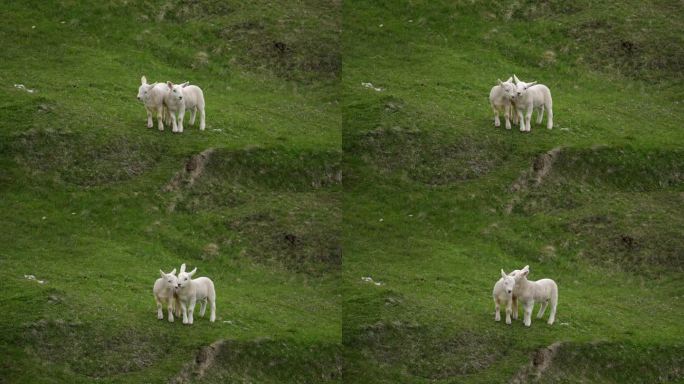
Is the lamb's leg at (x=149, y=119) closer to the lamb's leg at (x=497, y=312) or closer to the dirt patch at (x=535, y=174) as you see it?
the dirt patch at (x=535, y=174)

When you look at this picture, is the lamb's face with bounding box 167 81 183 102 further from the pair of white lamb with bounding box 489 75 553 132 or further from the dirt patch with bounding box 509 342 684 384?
the dirt patch with bounding box 509 342 684 384

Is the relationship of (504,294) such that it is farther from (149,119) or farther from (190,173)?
(149,119)

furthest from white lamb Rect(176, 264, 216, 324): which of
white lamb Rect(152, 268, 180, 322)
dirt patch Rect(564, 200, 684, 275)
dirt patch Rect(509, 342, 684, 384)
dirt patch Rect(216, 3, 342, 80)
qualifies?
dirt patch Rect(216, 3, 342, 80)

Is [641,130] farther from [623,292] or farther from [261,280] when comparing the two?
[261,280]

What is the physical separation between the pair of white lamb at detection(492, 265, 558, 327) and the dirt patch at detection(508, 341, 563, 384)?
1.58 m

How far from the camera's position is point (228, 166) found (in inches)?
2393

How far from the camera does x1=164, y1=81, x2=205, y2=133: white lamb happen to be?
189ft

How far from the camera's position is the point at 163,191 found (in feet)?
193

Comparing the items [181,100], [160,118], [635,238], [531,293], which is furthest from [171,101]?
[635,238]

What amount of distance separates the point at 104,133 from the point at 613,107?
25.8 meters

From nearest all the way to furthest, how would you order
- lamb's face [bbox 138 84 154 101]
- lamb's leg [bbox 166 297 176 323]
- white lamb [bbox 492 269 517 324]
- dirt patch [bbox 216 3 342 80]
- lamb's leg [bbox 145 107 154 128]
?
lamb's leg [bbox 166 297 176 323] → white lamb [bbox 492 269 517 324] → lamb's face [bbox 138 84 154 101] → lamb's leg [bbox 145 107 154 128] → dirt patch [bbox 216 3 342 80]

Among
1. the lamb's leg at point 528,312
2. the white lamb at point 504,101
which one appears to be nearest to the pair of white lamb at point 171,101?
the white lamb at point 504,101

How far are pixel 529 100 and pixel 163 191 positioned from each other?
16509 mm

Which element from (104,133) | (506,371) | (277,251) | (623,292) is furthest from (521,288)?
(104,133)
